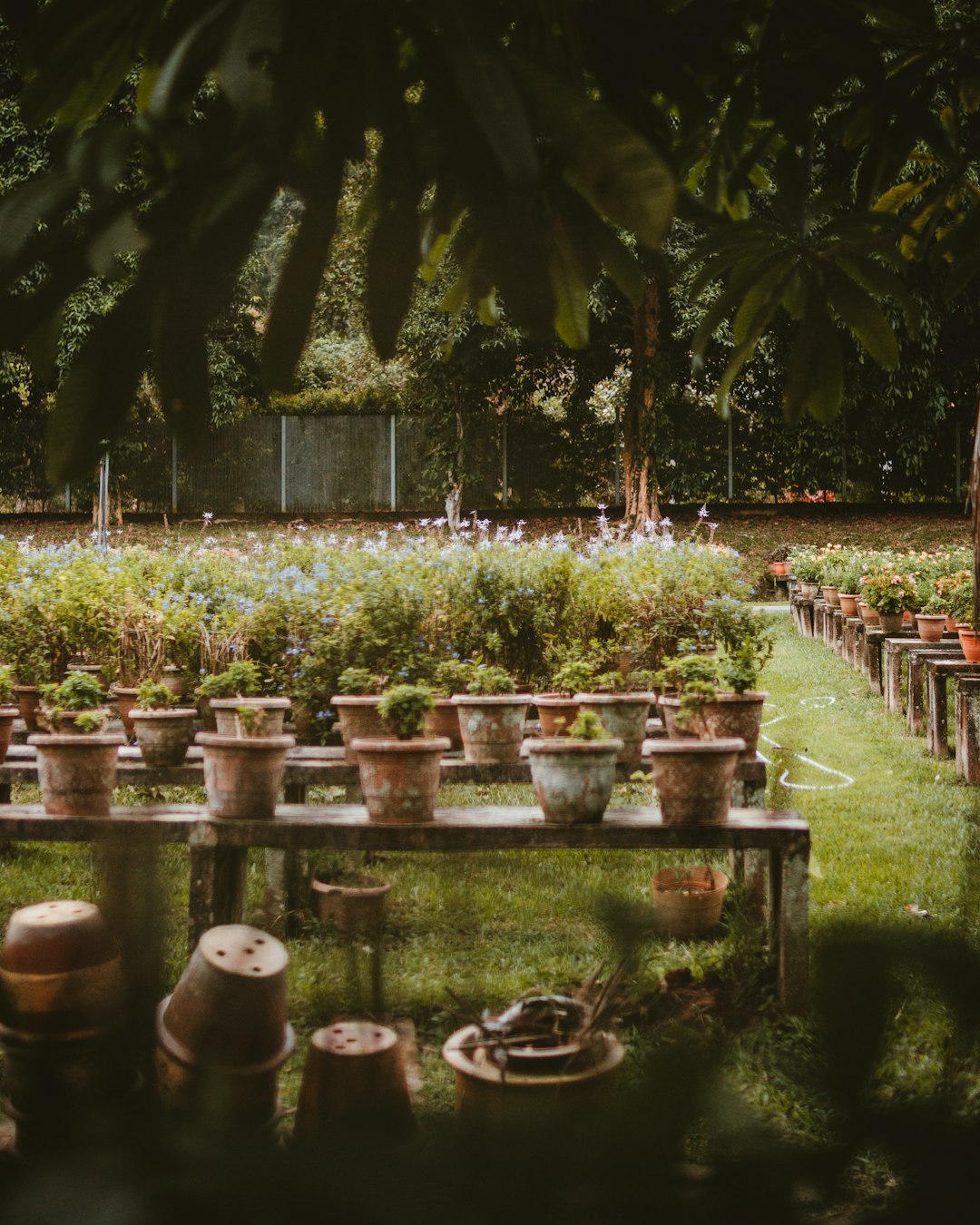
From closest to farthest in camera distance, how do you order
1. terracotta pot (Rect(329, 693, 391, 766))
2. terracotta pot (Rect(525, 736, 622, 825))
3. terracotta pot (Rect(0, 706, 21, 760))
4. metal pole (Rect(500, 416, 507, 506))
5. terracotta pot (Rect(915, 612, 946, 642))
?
terracotta pot (Rect(525, 736, 622, 825)) < terracotta pot (Rect(0, 706, 21, 760)) < terracotta pot (Rect(329, 693, 391, 766)) < terracotta pot (Rect(915, 612, 946, 642)) < metal pole (Rect(500, 416, 507, 506))

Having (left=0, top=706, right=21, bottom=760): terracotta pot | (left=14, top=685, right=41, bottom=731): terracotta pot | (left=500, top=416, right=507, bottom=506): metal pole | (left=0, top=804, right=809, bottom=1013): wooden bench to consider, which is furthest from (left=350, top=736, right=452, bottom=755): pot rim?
(left=500, top=416, right=507, bottom=506): metal pole

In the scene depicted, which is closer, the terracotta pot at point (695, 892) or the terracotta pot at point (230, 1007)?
the terracotta pot at point (230, 1007)

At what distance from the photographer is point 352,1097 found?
0.47 meters

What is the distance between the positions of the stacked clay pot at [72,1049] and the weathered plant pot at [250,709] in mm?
2709

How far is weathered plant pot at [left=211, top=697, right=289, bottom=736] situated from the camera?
11.5ft

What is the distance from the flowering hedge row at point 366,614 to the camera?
5.07 m

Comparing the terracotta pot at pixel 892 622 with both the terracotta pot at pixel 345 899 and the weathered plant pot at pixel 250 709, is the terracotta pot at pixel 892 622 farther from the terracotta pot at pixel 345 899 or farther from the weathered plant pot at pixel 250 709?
the weathered plant pot at pixel 250 709

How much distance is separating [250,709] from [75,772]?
0.51 metres

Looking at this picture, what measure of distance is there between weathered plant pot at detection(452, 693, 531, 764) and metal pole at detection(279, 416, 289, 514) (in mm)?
17520

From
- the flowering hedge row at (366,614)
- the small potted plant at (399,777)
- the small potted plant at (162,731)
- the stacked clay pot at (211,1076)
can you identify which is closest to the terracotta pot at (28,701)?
the flowering hedge row at (366,614)

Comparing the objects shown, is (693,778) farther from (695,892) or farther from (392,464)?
(392,464)

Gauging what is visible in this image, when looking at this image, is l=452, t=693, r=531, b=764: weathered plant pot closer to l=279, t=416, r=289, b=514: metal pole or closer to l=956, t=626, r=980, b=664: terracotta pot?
l=956, t=626, r=980, b=664: terracotta pot

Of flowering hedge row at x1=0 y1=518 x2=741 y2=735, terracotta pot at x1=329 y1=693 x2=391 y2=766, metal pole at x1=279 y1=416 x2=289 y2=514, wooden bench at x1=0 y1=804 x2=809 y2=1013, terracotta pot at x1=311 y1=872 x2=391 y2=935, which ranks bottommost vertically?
terracotta pot at x1=311 y1=872 x2=391 y2=935

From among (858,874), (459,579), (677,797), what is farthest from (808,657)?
(677,797)
